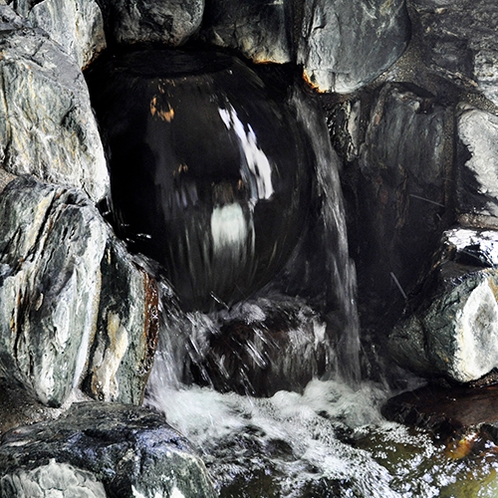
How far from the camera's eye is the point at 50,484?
161cm

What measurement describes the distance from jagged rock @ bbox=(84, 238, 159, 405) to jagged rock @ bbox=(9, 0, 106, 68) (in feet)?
2.46

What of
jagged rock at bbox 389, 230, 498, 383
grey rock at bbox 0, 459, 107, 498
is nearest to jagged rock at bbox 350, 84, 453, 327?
jagged rock at bbox 389, 230, 498, 383

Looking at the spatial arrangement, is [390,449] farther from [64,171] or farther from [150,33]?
[150,33]

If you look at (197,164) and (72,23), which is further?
(197,164)

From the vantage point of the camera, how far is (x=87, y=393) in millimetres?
2211

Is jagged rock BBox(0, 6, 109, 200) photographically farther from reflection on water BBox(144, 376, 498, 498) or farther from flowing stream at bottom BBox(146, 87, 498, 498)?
reflection on water BBox(144, 376, 498, 498)

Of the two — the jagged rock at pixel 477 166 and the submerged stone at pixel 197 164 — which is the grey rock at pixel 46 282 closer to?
the submerged stone at pixel 197 164

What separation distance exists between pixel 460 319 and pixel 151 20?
5.63ft

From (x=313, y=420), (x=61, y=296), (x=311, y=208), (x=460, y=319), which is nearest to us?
(x=61, y=296)

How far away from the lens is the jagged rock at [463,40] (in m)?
2.97

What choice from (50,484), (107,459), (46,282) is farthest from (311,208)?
(50,484)

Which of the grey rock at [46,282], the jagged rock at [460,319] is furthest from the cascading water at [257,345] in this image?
the grey rock at [46,282]

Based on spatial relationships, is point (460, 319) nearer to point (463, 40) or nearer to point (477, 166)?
point (477, 166)

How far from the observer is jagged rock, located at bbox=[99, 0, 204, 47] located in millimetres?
2988
